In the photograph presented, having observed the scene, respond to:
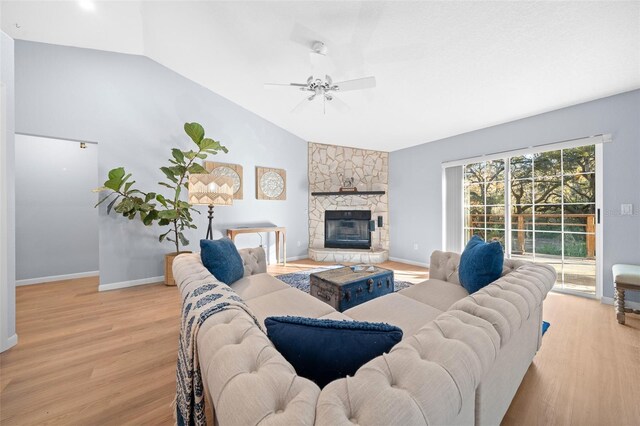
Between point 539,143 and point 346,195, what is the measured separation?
3.32 metres

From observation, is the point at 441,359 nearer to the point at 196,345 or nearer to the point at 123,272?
the point at 196,345

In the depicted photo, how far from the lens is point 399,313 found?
1653 millimetres

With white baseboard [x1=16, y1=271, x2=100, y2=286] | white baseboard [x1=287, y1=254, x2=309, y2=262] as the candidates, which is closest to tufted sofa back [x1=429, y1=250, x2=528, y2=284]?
white baseboard [x1=287, y1=254, x2=309, y2=262]

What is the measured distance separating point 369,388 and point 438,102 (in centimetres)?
371

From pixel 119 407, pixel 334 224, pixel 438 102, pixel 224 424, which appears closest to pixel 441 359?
pixel 224 424

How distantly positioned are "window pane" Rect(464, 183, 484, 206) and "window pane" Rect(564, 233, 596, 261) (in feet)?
3.87

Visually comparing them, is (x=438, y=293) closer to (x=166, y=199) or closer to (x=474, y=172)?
(x=474, y=172)

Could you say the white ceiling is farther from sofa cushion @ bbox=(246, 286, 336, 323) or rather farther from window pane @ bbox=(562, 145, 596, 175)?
sofa cushion @ bbox=(246, 286, 336, 323)

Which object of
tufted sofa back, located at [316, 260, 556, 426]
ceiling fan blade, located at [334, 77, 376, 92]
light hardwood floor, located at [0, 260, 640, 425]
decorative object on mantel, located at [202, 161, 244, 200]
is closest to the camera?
tufted sofa back, located at [316, 260, 556, 426]

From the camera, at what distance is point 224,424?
546 millimetres

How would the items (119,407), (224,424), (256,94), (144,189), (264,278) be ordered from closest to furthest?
(224,424) < (119,407) < (264,278) < (144,189) < (256,94)

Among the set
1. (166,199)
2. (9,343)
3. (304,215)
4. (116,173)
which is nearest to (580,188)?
(304,215)

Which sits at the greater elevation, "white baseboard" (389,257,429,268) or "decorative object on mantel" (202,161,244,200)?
"decorative object on mantel" (202,161,244,200)

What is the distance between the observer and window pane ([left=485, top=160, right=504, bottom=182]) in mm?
3953
